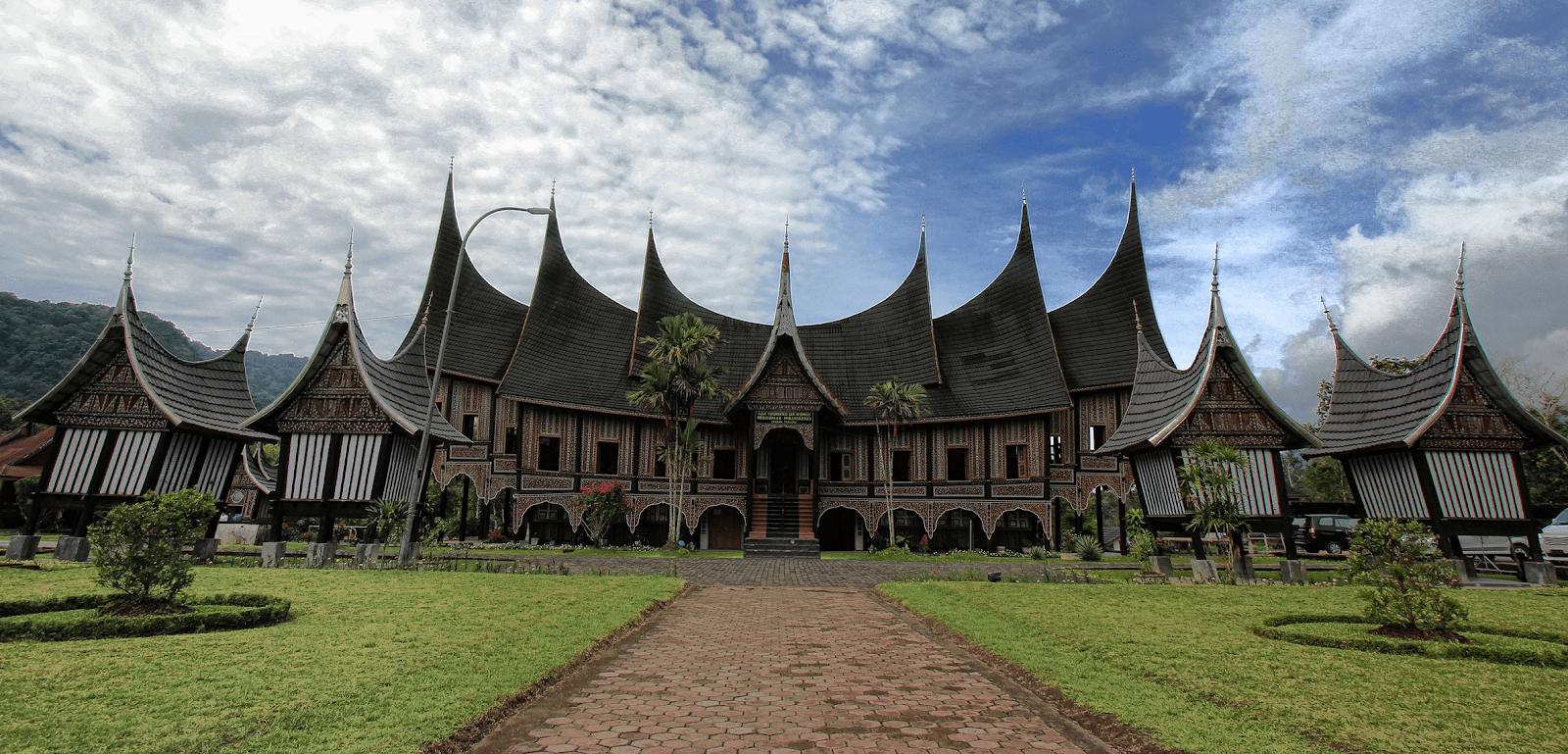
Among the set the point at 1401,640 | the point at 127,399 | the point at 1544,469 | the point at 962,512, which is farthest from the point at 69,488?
the point at 1544,469

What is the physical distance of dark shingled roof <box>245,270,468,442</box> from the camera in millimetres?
18250

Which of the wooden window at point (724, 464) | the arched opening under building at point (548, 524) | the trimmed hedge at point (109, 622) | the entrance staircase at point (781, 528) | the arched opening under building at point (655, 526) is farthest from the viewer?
the wooden window at point (724, 464)

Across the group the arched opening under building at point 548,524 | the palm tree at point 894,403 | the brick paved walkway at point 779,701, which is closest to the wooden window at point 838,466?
the palm tree at point 894,403

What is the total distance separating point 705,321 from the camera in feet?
111

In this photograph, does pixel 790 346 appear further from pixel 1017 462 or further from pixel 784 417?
pixel 1017 462

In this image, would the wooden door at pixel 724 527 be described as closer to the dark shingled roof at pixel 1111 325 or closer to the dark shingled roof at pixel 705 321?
the dark shingled roof at pixel 705 321

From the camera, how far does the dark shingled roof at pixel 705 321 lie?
31.1 m

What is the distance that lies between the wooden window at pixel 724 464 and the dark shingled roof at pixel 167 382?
49.8ft

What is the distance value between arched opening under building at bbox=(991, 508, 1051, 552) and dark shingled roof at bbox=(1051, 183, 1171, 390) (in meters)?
5.09

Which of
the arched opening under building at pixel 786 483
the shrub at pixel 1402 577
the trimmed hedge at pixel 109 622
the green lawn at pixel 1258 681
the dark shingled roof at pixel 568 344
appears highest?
the dark shingled roof at pixel 568 344

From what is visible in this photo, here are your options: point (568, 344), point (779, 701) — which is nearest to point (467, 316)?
point (568, 344)

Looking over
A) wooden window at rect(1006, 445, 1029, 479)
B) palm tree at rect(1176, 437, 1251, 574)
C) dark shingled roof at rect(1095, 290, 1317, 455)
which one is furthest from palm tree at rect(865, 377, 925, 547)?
palm tree at rect(1176, 437, 1251, 574)

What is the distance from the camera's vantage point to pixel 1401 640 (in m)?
8.72

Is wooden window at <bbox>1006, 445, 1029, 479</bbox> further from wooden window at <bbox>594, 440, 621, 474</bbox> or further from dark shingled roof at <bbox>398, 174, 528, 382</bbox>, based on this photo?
dark shingled roof at <bbox>398, 174, 528, 382</bbox>
